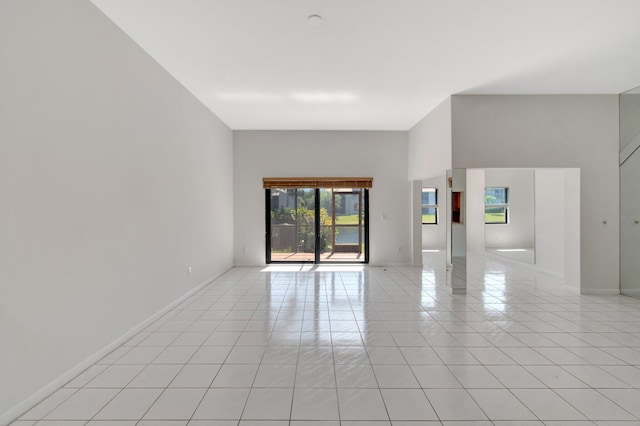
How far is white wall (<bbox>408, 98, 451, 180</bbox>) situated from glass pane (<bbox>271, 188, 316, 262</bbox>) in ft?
7.44

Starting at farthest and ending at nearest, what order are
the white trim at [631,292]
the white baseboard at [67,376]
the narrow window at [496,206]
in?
the narrow window at [496,206] < the white trim at [631,292] < the white baseboard at [67,376]

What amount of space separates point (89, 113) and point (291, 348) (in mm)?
2626

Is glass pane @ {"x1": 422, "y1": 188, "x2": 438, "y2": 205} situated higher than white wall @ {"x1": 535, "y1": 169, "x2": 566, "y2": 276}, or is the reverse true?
glass pane @ {"x1": 422, "y1": 188, "x2": 438, "y2": 205}

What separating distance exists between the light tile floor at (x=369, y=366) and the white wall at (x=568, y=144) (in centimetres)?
70

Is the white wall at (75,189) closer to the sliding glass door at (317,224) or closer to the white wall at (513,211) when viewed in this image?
the sliding glass door at (317,224)

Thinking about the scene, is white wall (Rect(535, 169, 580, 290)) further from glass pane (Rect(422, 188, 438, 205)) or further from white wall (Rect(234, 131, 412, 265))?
glass pane (Rect(422, 188, 438, 205))

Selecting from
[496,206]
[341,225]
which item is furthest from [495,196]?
[341,225]

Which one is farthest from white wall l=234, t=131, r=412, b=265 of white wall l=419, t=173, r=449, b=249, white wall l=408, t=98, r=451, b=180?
white wall l=419, t=173, r=449, b=249

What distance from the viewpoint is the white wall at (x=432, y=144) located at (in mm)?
4820

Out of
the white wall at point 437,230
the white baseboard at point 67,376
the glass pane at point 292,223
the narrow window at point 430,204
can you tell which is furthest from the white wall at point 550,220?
the white baseboard at point 67,376

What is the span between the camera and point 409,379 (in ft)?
7.85

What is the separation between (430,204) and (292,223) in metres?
4.98

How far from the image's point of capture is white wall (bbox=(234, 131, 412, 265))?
269 inches

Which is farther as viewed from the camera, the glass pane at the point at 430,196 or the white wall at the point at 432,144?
the glass pane at the point at 430,196
